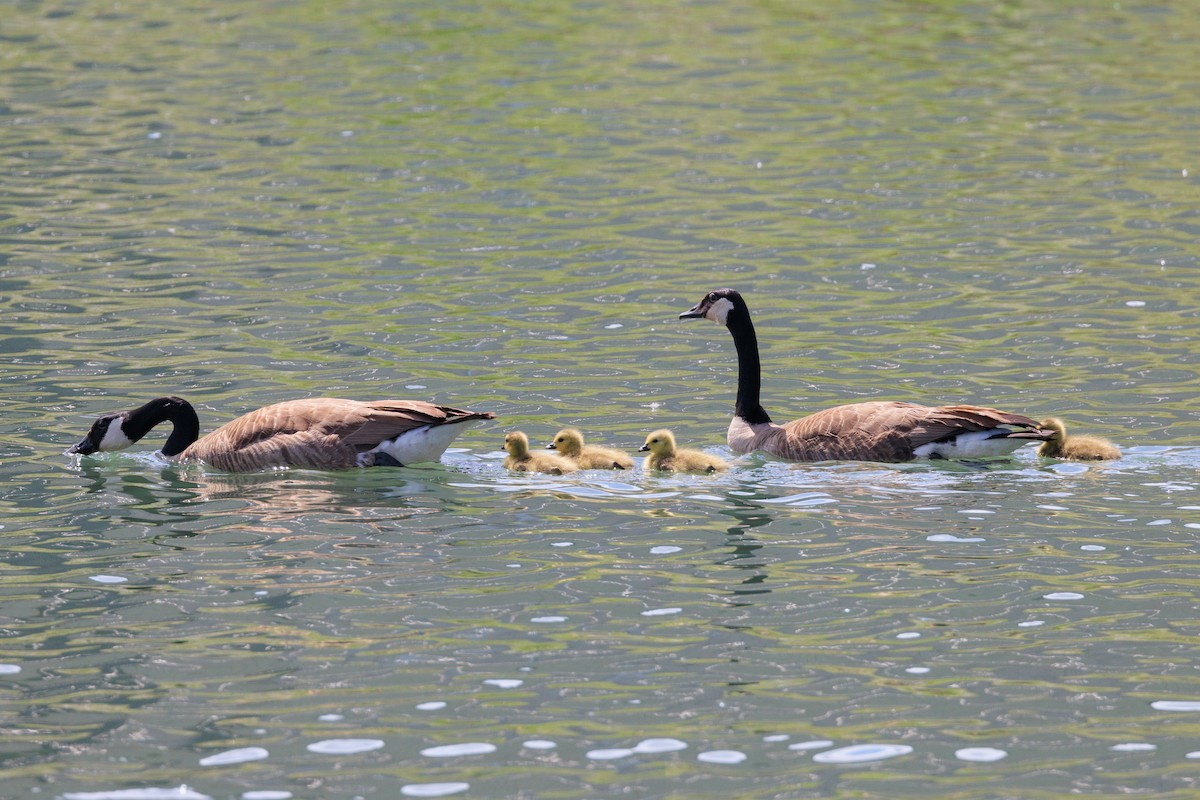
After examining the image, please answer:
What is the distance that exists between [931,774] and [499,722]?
250cm

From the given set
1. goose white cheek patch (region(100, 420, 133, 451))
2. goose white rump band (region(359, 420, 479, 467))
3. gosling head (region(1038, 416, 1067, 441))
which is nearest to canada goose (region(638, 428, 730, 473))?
goose white rump band (region(359, 420, 479, 467))

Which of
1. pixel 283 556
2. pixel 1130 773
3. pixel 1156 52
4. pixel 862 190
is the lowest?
pixel 1130 773

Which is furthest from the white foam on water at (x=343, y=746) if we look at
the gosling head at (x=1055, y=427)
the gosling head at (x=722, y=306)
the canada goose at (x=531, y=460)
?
the gosling head at (x=722, y=306)

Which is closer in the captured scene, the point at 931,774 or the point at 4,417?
the point at 931,774

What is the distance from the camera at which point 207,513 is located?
14273 mm

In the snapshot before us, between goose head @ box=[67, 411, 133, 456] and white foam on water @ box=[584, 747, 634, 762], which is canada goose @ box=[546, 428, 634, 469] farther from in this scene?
white foam on water @ box=[584, 747, 634, 762]

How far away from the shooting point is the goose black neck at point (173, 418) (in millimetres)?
16216

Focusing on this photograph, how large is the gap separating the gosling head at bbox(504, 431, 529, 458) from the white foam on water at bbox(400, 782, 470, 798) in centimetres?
580

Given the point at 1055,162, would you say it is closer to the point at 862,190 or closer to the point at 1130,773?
the point at 862,190

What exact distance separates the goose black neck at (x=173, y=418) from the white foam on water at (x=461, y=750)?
726 centimetres

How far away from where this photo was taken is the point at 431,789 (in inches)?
367

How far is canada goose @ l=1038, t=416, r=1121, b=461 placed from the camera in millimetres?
14930

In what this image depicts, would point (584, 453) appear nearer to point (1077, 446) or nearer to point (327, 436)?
point (327, 436)

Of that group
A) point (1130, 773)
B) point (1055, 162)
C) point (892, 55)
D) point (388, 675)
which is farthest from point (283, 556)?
point (892, 55)
